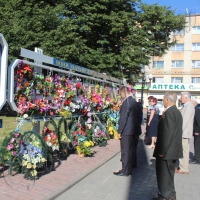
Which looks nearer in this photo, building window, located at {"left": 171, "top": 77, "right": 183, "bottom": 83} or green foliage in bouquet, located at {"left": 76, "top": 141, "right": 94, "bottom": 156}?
green foliage in bouquet, located at {"left": 76, "top": 141, "right": 94, "bottom": 156}

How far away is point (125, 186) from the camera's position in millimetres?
5262

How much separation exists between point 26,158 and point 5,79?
1548mm

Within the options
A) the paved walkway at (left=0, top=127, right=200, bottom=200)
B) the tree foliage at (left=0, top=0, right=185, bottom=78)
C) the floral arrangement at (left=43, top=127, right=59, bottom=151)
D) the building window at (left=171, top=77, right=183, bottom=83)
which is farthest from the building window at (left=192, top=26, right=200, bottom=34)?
the floral arrangement at (left=43, top=127, right=59, bottom=151)

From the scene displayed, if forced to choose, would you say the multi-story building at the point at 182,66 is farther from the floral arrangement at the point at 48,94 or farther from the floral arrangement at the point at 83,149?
the floral arrangement at the point at 83,149

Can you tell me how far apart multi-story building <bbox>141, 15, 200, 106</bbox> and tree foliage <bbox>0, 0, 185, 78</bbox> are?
2526 centimetres

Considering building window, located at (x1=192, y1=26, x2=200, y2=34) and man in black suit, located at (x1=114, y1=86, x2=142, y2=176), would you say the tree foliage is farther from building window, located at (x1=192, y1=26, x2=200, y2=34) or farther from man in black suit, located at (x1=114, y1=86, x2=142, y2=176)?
building window, located at (x1=192, y1=26, x2=200, y2=34)

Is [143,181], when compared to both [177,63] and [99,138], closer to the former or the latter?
[99,138]

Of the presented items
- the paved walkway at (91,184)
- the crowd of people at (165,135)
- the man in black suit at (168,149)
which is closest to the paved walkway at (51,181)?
the paved walkway at (91,184)

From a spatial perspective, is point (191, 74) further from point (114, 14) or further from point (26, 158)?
point (26, 158)

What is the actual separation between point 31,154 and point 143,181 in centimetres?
235

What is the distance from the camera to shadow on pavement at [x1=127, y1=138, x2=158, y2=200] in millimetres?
4852

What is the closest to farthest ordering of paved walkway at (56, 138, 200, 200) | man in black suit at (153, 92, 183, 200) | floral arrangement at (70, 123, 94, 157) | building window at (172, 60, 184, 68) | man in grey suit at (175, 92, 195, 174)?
man in black suit at (153, 92, 183, 200) < paved walkway at (56, 138, 200, 200) < man in grey suit at (175, 92, 195, 174) < floral arrangement at (70, 123, 94, 157) < building window at (172, 60, 184, 68)

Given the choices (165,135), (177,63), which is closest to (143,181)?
(165,135)

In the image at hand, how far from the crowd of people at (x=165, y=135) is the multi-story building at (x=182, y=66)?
111 feet
